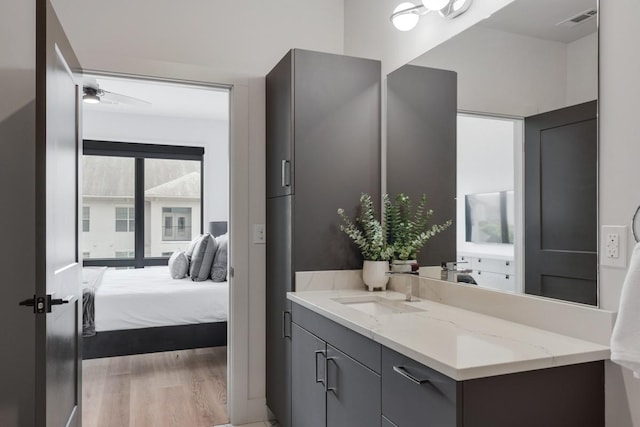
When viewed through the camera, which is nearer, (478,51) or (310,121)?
(478,51)

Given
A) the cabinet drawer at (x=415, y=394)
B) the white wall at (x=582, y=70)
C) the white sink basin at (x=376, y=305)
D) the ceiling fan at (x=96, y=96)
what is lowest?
the cabinet drawer at (x=415, y=394)

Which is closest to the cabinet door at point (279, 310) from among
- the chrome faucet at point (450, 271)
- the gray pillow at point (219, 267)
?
the chrome faucet at point (450, 271)

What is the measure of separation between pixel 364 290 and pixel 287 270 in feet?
1.46

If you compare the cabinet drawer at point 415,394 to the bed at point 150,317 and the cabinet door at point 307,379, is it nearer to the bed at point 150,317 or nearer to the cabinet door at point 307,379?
the cabinet door at point 307,379

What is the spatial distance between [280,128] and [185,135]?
412 centimetres

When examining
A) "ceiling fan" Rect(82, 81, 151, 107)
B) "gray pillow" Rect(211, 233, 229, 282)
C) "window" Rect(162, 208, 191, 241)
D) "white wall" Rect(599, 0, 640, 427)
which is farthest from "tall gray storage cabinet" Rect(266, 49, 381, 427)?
"window" Rect(162, 208, 191, 241)

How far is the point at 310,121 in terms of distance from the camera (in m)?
2.52

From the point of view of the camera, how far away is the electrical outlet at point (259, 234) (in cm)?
291

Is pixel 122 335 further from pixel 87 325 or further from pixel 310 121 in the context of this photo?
pixel 310 121

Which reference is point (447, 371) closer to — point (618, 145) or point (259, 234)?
point (618, 145)

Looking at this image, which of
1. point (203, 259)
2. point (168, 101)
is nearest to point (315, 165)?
point (203, 259)

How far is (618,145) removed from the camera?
1403mm

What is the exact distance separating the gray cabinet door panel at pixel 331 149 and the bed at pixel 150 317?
4.97 feet

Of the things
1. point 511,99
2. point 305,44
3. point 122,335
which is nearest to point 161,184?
point 122,335
